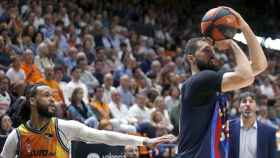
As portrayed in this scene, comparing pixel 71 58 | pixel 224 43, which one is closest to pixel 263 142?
pixel 224 43

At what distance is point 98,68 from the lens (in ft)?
45.0

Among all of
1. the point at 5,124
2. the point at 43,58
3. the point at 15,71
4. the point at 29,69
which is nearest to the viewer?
the point at 5,124

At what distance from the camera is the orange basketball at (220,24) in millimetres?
4613

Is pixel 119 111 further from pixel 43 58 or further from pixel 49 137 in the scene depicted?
pixel 49 137

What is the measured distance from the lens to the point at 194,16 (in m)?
24.8

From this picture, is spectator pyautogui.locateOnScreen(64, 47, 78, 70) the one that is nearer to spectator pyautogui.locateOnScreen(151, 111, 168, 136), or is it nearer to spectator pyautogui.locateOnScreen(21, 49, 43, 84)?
spectator pyautogui.locateOnScreen(21, 49, 43, 84)

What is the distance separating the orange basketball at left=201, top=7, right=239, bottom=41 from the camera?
182 inches

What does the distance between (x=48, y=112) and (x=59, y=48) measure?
8660 mm

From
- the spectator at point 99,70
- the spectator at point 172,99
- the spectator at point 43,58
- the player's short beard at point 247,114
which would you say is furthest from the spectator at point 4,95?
the spectator at point 172,99

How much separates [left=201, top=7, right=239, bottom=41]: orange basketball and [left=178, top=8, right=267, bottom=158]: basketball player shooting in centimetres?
6

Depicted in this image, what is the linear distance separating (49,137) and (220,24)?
162 centimetres

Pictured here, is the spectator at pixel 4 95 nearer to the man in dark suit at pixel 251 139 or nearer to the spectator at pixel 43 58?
the spectator at pixel 43 58

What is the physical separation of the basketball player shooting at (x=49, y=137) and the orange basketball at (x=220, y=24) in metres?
1.01

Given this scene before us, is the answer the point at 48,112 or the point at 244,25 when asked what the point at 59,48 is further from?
the point at 244,25
